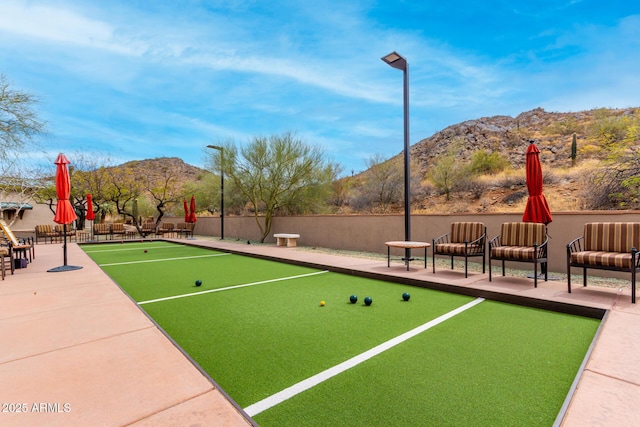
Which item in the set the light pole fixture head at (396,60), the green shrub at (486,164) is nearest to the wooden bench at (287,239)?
the light pole fixture head at (396,60)

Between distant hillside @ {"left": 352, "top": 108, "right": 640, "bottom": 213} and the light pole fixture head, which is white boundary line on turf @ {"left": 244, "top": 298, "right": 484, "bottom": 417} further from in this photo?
distant hillside @ {"left": 352, "top": 108, "right": 640, "bottom": 213}

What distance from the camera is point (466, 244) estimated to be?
5.40m

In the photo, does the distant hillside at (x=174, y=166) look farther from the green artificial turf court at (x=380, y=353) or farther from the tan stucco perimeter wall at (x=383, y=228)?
the green artificial turf court at (x=380, y=353)

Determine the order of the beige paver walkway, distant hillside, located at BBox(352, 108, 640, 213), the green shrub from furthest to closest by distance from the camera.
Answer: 1. the green shrub
2. distant hillside, located at BBox(352, 108, 640, 213)
3. the beige paver walkway

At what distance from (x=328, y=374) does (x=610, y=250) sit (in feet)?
15.0

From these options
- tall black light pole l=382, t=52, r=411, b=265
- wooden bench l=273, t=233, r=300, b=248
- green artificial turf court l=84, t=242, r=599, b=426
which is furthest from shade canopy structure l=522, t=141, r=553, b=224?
wooden bench l=273, t=233, r=300, b=248

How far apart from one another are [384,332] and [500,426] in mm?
1509

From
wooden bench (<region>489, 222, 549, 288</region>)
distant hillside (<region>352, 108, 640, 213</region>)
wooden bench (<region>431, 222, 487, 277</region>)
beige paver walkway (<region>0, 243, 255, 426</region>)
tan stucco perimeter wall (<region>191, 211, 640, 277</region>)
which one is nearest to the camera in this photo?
beige paver walkway (<region>0, 243, 255, 426</region>)

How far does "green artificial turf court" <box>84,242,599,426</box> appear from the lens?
1.90 m

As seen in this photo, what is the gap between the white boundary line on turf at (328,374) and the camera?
1.94 meters

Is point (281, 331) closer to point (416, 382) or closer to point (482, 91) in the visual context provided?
point (416, 382)

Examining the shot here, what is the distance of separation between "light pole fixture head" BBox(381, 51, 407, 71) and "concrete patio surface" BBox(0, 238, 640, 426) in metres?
5.29

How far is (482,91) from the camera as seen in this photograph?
1080 inches

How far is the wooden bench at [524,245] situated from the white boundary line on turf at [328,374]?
7.11 ft
